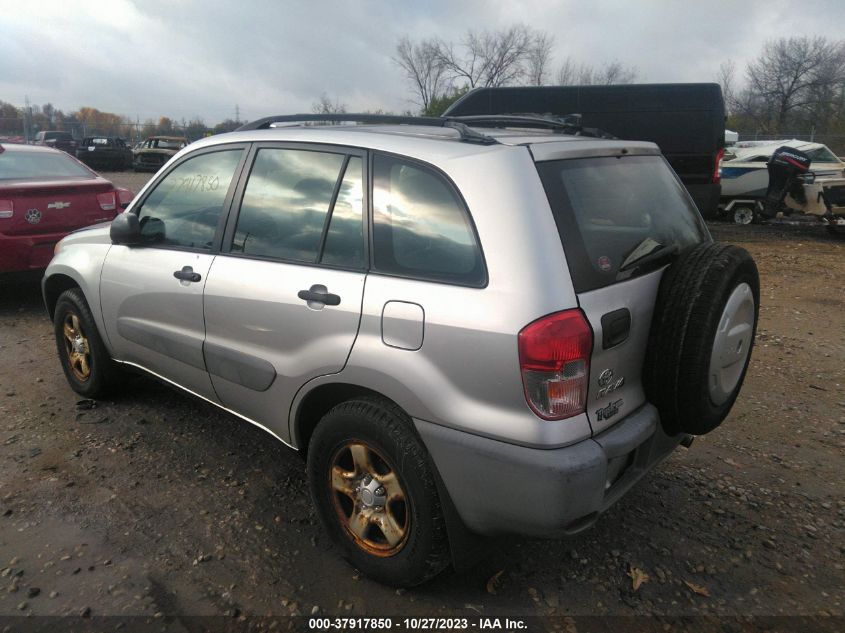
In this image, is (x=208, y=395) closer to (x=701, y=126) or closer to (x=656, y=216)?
(x=656, y=216)

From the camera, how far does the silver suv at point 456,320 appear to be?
2127mm

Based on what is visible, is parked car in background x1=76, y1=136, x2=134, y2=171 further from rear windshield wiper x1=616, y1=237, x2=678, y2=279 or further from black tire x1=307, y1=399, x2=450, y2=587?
rear windshield wiper x1=616, y1=237, x2=678, y2=279

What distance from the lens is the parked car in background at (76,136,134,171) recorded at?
85.0ft

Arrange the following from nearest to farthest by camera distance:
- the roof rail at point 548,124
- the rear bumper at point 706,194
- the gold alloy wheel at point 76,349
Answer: the roof rail at point 548,124 < the gold alloy wheel at point 76,349 < the rear bumper at point 706,194

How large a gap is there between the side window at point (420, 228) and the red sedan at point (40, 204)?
4.88 metres

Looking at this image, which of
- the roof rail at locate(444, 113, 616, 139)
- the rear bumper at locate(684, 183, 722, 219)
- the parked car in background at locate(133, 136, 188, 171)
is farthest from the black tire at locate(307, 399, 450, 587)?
the parked car in background at locate(133, 136, 188, 171)

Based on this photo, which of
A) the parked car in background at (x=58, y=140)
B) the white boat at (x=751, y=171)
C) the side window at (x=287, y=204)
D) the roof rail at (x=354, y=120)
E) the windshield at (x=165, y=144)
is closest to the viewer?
the side window at (x=287, y=204)

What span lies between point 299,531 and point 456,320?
1410 mm

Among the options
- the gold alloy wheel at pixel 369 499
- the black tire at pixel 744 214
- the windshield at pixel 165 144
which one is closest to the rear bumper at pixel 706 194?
the black tire at pixel 744 214

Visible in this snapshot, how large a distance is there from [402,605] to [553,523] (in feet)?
2.55

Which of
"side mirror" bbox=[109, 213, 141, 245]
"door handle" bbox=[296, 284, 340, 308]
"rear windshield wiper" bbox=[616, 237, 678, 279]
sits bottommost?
"door handle" bbox=[296, 284, 340, 308]

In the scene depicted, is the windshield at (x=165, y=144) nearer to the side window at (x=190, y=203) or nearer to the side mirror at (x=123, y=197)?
the side mirror at (x=123, y=197)

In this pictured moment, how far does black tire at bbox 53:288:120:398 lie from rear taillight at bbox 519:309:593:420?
300cm

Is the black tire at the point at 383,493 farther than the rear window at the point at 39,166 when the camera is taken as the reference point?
No
